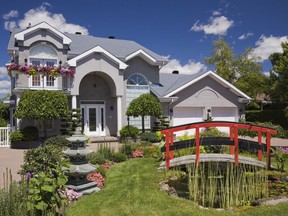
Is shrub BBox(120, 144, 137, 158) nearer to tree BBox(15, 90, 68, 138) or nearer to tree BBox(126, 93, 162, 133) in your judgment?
tree BBox(126, 93, 162, 133)

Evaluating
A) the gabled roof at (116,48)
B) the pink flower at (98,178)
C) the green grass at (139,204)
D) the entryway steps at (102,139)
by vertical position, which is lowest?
the green grass at (139,204)

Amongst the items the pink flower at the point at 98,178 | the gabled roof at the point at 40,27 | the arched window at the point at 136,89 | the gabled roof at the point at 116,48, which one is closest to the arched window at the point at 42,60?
the gabled roof at the point at 40,27

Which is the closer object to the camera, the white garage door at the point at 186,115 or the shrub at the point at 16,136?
the shrub at the point at 16,136

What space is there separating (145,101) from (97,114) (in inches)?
186

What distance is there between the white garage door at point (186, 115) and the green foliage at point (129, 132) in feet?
12.1

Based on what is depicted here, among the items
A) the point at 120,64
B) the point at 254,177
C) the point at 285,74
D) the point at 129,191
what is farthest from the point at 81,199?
the point at 285,74

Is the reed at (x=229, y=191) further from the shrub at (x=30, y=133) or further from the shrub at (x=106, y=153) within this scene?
the shrub at (x=30, y=133)

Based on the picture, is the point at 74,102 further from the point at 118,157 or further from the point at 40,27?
the point at 118,157

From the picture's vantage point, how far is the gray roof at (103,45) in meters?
22.0

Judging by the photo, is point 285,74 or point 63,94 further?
point 285,74

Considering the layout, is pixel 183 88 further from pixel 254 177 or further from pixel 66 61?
pixel 254 177

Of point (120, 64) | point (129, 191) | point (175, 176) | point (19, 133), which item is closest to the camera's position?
point (129, 191)

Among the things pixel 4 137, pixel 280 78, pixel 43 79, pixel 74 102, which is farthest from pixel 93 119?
pixel 280 78

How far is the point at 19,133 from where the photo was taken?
696 inches
